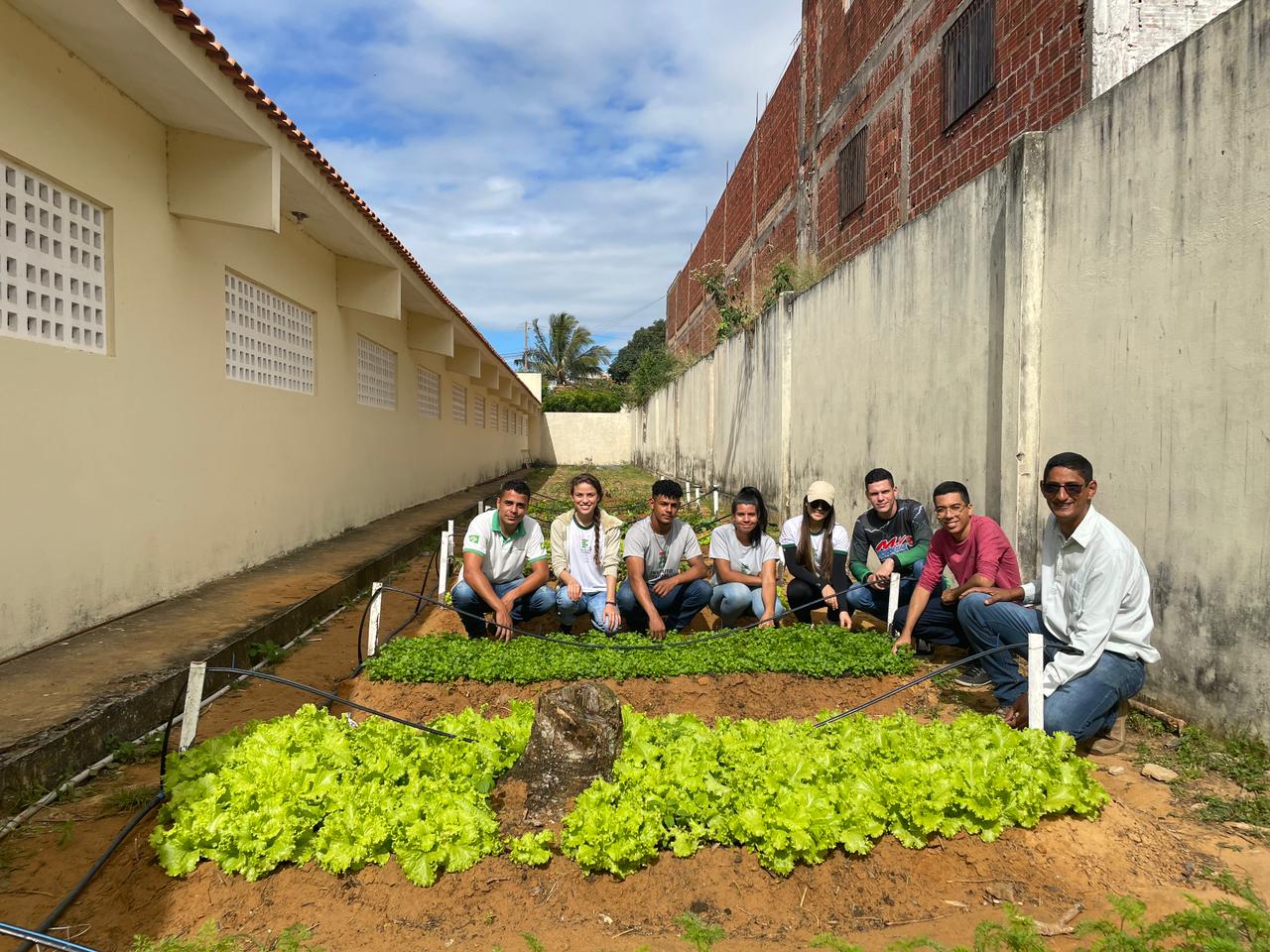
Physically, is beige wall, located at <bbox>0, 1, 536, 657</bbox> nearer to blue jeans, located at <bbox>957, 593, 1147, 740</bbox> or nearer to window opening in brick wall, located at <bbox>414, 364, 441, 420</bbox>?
blue jeans, located at <bbox>957, 593, 1147, 740</bbox>

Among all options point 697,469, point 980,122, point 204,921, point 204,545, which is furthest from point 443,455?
point 204,921

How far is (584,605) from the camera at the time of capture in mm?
6352

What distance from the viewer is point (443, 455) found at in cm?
1964

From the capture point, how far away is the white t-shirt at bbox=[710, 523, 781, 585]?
659cm

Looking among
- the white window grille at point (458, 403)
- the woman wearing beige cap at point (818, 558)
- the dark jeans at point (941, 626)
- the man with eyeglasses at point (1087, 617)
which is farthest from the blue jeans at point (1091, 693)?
the white window grille at point (458, 403)

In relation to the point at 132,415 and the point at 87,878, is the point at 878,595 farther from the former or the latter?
the point at 132,415

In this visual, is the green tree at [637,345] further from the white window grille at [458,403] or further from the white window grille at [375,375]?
the white window grille at [375,375]

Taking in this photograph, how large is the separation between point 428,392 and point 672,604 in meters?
12.9

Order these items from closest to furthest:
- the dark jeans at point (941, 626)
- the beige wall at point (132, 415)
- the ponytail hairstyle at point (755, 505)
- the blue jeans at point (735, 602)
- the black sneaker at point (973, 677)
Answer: the beige wall at point (132, 415) → the black sneaker at point (973, 677) → the dark jeans at point (941, 626) → the ponytail hairstyle at point (755, 505) → the blue jeans at point (735, 602)

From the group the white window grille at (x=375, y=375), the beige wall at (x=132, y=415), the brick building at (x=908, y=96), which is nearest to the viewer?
the beige wall at (x=132, y=415)

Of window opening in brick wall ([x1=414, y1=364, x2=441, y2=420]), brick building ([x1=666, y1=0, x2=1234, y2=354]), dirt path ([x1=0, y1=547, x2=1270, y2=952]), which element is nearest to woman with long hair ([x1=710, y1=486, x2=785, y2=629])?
dirt path ([x1=0, y1=547, x2=1270, y2=952])

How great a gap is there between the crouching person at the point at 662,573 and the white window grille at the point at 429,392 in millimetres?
11702

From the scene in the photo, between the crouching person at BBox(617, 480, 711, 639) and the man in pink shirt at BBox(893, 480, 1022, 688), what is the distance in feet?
5.26

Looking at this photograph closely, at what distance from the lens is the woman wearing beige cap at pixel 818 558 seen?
264 inches
